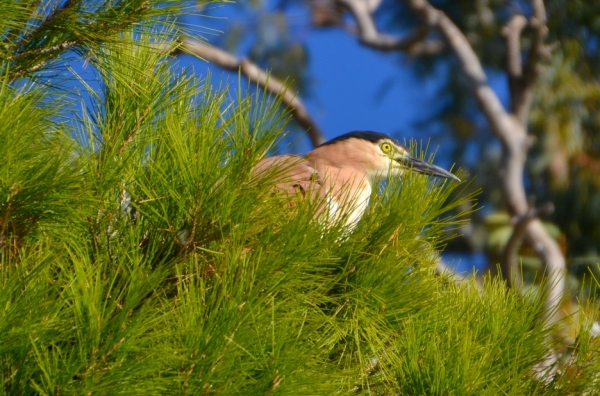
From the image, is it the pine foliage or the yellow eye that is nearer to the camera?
the pine foliage

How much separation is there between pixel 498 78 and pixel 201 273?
305 inches

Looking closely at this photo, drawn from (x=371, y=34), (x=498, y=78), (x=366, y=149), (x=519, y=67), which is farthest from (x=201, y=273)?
(x=498, y=78)

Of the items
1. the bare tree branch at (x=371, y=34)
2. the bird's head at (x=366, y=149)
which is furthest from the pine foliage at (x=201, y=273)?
the bare tree branch at (x=371, y=34)

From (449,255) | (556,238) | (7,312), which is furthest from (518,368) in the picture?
(449,255)

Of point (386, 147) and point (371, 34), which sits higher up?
point (386, 147)

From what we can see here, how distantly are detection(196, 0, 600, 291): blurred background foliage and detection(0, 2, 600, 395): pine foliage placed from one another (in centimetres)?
495

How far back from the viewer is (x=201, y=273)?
1.44 meters

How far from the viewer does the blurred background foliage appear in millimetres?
7297

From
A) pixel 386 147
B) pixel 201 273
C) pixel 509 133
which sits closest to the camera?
pixel 201 273

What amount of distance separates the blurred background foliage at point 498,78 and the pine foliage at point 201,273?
4.95m

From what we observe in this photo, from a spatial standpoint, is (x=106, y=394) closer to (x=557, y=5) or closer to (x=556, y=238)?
(x=556, y=238)

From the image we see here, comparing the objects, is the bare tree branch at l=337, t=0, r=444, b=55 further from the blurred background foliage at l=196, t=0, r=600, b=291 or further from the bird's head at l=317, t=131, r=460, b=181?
the bird's head at l=317, t=131, r=460, b=181

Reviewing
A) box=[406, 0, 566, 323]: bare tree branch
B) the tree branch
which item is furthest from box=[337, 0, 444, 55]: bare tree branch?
the tree branch

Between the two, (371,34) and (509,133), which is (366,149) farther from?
(371,34)
